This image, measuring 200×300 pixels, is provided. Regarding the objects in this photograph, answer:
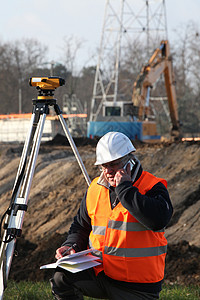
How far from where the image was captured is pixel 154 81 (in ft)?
72.8

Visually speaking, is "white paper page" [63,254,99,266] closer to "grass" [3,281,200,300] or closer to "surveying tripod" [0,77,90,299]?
"surveying tripod" [0,77,90,299]

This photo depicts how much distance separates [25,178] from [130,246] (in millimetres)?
1139

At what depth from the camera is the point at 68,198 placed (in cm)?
1275

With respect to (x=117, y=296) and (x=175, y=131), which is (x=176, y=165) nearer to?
(x=117, y=296)

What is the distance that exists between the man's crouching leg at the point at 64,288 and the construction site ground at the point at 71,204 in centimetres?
374

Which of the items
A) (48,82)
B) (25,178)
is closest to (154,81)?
(48,82)

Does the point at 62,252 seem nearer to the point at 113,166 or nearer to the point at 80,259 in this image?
the point at 80,259

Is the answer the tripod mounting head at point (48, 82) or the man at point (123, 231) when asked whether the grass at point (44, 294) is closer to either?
the man at point (123, 231)

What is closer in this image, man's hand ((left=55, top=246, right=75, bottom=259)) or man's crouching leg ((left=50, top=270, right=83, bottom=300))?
man's crouching leg ((left=50, top=270, right=83, bottom=300))

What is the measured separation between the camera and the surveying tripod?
4.10 metres

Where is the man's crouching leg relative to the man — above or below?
below

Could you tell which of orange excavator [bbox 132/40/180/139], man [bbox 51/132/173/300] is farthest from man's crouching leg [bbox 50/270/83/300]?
orange excavator [bbox 132/40/180/139]

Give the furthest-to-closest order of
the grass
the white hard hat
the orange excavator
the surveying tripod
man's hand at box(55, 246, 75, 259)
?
the orange excavator
the grass
the surveying tripod
man's hand at box(55, 246, 75, 259)
the white hard hat

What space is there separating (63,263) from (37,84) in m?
1.68
